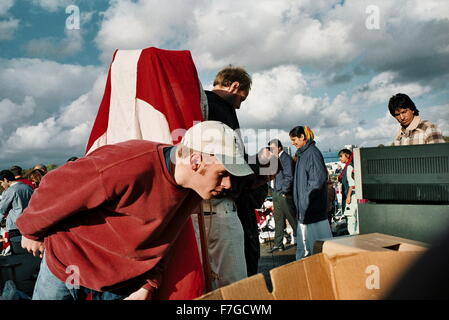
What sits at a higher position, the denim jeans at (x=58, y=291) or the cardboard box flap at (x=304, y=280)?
the cardboard box flap at (x=304, y=280)

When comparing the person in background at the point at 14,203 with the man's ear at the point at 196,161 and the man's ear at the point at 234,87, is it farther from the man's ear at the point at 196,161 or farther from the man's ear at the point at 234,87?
the man's ear at the point at 196,161

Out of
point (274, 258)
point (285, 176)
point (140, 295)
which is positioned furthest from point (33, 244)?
point (274, 258)

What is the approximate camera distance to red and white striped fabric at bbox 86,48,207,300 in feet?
6.16

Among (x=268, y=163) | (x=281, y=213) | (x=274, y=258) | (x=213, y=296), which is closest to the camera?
(x=213, y=296)

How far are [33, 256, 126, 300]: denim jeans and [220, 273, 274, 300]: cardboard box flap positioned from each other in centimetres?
65

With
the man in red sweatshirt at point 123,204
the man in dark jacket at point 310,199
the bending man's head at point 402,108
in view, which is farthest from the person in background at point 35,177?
the bending man's head at point 402,108

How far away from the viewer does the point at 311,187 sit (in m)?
4.27

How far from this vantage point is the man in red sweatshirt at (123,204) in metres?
1.25

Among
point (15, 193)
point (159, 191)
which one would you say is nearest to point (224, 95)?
point (159, 191)

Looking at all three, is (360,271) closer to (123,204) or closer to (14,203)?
(123,204)

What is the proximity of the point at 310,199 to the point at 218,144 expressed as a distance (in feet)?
10.3

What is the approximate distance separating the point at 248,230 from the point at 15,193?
3645 millimetres

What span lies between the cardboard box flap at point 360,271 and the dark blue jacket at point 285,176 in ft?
13.1

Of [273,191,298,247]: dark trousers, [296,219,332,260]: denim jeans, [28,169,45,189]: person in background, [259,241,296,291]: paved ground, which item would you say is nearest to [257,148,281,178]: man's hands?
[296,219,332,260]: denim jeans
